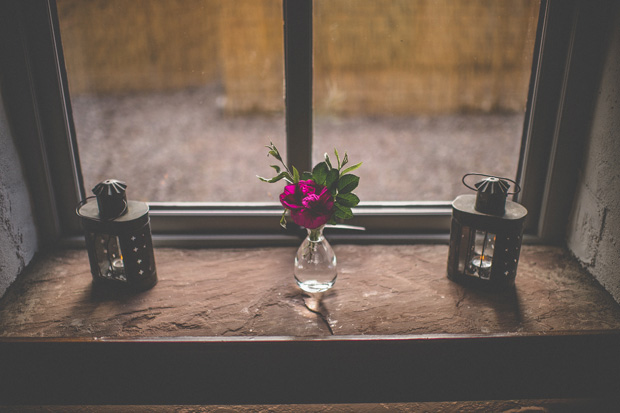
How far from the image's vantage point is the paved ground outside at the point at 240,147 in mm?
2338

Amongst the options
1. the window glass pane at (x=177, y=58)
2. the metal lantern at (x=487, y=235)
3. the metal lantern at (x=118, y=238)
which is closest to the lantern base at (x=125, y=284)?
the metal lantern at (x=118, y=238)

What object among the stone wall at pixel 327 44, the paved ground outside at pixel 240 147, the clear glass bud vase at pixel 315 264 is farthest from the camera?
the paved ground outside at pixel 240 147

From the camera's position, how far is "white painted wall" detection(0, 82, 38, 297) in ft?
3.70

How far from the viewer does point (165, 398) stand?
109 cm

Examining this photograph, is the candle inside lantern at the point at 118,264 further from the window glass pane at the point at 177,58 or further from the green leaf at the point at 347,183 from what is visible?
the green leaf at the point at 347,183

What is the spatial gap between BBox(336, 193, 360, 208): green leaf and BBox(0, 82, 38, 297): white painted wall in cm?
84

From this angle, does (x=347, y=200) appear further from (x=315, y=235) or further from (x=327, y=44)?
(x=327, y=44)

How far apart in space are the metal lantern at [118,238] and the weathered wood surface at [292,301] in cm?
5

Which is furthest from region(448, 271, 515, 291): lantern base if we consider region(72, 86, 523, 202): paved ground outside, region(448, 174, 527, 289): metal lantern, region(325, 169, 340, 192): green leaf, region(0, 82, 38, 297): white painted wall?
region(0, 82, 38, 297): white painted wall

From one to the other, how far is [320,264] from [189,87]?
1084 millimetres

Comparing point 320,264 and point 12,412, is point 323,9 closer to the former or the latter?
point 320,264

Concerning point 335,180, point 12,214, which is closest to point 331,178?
point 335,180

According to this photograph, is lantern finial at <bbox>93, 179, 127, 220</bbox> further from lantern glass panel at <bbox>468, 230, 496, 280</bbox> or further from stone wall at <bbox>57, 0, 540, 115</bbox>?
lantern glass panel at <bbox>468, 230, 496, 280</bbox>

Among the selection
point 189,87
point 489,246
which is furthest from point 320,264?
point 189,87
